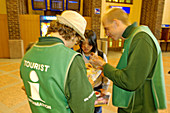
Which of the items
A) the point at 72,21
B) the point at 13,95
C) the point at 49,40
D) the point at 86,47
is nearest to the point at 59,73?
the point at 49,40

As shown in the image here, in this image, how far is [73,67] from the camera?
922 mm

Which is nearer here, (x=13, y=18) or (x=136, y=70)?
(x=136, y=70)

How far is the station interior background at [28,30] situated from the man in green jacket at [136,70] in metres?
1.84

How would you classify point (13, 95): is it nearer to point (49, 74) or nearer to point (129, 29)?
point (49, 74)

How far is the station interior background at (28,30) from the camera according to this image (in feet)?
12.0

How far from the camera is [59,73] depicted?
3.00 feet

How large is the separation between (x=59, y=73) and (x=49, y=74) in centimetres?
7

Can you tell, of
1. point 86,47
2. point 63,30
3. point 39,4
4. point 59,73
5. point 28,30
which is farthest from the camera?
point 39,4

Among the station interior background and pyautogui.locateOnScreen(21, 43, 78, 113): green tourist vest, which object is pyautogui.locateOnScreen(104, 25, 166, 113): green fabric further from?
the station interior background

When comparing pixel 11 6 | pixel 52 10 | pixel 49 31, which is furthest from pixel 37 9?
pixel 49 31

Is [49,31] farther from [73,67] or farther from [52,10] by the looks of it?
[52,10]

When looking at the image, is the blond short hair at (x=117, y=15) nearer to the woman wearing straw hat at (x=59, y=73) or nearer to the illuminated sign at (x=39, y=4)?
the woman wearing straw hat at (x=59, y=73)

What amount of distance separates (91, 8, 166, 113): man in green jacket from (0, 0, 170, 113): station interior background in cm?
184

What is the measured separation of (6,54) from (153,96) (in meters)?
7.95
